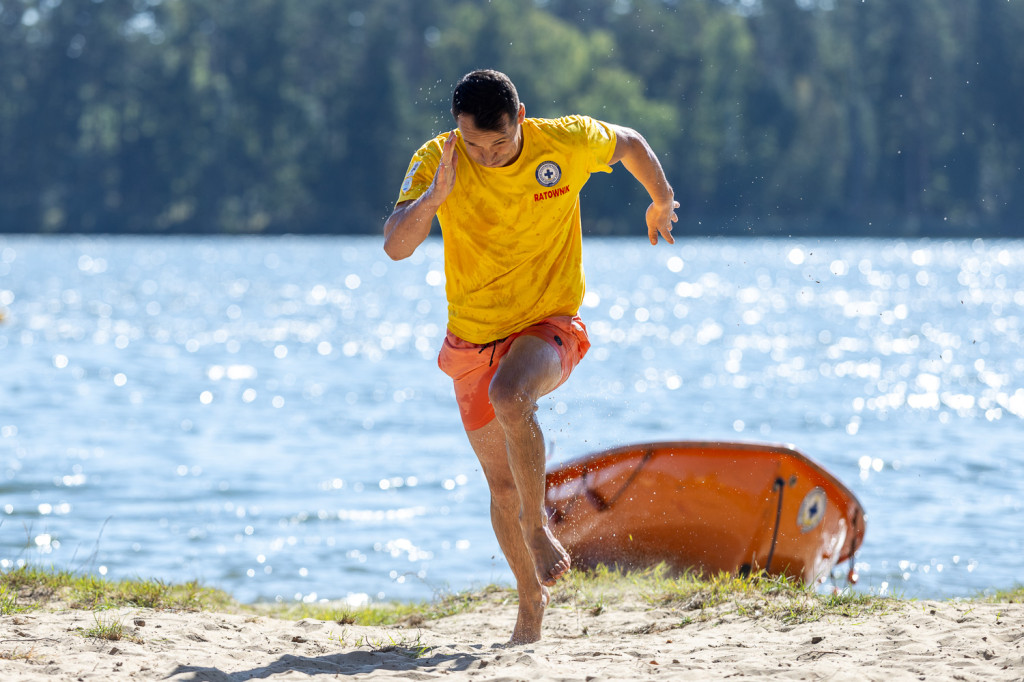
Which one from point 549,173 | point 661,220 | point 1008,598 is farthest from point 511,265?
point 1008,598

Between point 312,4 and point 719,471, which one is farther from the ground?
point 312,4

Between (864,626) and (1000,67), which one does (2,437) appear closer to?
(864,626)

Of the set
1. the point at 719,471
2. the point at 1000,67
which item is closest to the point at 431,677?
the point at 719,471

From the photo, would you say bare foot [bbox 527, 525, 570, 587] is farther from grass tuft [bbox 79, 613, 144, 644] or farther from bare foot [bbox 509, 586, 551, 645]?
grass tuft [bbox 79, 613, 144, 644]

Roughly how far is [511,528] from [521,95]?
66.2 m

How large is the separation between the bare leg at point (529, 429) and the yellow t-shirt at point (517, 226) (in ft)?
0.69

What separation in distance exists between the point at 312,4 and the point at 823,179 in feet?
Result: 123

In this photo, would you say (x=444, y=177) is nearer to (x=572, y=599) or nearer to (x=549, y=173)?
(x=549, y=173)

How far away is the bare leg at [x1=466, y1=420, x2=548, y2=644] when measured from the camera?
216 inches

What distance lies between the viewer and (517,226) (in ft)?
17.1

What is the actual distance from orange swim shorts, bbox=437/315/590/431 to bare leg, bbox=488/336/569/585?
3.3 inches

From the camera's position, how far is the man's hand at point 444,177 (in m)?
4.92

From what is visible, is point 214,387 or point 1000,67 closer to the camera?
point 214,387

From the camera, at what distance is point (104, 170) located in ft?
284
